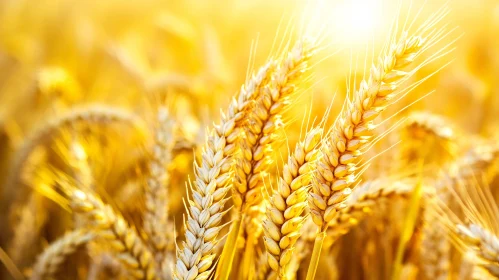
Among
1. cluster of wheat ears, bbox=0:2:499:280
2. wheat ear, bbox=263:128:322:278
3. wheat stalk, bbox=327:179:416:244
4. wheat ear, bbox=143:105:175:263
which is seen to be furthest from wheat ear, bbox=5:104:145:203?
wheat ear, bbox=263:128:322:278

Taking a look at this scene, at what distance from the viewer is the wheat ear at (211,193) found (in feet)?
2.70

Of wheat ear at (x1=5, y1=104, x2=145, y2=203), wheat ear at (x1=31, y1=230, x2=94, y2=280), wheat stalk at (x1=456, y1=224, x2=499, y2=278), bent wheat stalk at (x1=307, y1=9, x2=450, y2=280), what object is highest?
wheat ear at (x1=5, y1=104, x2=145, y2=203)

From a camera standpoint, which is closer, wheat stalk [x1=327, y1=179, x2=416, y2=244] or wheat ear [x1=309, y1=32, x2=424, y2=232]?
wheat ear [x1=309, y1=32, x2=424, y2=232]

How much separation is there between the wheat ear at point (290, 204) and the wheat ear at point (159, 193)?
1.19 feet

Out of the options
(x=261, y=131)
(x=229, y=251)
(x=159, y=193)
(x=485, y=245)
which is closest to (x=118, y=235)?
(x=159, y=193)

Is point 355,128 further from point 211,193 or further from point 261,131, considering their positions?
point 211,193

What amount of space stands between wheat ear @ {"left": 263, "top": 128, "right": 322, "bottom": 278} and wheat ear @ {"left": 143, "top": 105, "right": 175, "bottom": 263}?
1.19 feet

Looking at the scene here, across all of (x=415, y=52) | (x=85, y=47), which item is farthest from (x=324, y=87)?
(x=85, y=47)

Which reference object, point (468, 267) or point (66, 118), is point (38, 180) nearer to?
point (66, 118)

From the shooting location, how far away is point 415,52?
0.81 meters

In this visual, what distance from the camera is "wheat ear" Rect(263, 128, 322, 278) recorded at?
0.82m

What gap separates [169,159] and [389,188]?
55 centimetres

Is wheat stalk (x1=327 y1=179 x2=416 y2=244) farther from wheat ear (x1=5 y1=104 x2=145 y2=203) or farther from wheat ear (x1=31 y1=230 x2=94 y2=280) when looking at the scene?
wheat ear (x1=5 y1=104 x2=145 y2=203)

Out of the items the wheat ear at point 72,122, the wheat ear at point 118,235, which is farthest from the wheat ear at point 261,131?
the wheat ear at point 72,122
